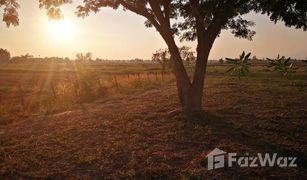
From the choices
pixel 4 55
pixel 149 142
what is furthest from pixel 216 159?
pixel 4 55

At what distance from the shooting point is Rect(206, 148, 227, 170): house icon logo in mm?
8156

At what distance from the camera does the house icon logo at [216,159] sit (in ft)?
26.8

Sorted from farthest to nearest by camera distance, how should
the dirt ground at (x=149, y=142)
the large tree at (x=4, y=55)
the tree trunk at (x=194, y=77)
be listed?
1. the large tree at (x=4, y=55)
2. the tree trunk at (x=194, y=77)
3. the dirt ground at (x=149, y=142)

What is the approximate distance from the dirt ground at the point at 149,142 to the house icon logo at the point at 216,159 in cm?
17

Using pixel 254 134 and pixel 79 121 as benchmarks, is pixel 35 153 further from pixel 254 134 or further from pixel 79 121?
pixel 254 134

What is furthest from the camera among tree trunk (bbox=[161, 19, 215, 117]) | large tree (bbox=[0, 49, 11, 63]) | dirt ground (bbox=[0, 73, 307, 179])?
large tree (bbox=[0, 49, 11, 63])

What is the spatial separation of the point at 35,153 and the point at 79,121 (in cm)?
489

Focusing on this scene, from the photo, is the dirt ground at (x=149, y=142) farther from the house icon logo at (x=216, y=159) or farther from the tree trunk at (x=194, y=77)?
the tree trunk at (x=194, y=77)

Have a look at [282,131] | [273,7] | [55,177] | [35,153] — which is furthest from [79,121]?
[273,7]
